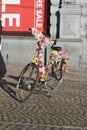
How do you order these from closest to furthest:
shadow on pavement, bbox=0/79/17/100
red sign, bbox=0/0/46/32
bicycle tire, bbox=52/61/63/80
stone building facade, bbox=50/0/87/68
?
shadow on pavement, bbox=0/79/17/100 < bicycle tire, bbox=52/61/63/80 < stone building facade, bbox=50/0/87/68 < red sign, bbox=0/0/46/32

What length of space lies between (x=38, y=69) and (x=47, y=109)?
966 millimetres

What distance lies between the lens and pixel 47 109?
8.39 metres

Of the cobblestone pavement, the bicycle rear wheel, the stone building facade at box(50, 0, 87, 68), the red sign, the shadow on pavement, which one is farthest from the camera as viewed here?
the red sign

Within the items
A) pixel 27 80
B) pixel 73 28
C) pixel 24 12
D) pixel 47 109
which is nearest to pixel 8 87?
pixel 27 80

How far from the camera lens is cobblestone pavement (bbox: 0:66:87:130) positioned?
7.33 m

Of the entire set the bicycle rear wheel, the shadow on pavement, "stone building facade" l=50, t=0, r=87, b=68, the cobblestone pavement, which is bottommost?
the cobblestone pavement

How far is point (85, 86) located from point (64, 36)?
11.5 ft

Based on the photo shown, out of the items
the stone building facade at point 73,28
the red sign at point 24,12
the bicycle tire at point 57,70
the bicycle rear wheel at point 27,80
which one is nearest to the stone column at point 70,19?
the stone building facade at point 73,28

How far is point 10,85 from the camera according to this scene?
34.6 feet

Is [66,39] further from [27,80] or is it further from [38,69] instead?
[38,69]

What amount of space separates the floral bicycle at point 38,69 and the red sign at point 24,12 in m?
5.04

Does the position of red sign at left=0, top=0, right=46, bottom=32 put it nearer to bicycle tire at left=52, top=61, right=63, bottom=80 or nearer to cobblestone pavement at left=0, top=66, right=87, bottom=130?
cobblestone pavement at left=0, top=66, right=87, bottom=130

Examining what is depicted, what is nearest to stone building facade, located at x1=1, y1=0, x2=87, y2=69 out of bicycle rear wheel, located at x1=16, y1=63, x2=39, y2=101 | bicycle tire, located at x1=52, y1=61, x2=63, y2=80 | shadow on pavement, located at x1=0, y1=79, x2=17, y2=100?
shadow on pavement, located at x1=0, y1=79, x2=17, y2=100

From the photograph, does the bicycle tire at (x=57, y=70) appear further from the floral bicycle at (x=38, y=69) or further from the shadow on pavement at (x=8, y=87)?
the shadow on pavement at (x=8, y=87)
